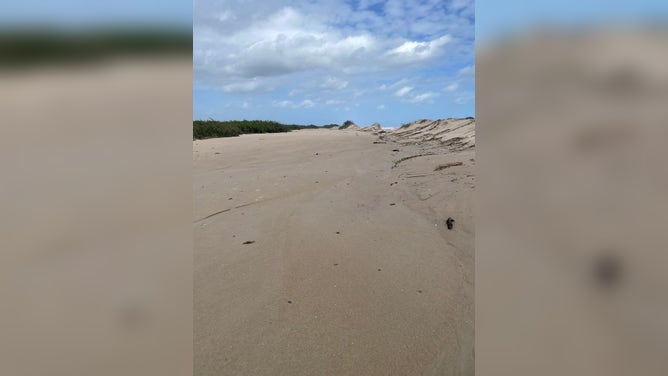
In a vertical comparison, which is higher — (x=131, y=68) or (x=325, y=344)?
(x=131, y=68)

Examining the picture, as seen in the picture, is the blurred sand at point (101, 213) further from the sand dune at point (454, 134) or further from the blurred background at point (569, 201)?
the sand dune at point (454, 134)

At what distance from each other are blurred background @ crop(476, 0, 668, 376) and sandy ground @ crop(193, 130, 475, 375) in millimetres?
471

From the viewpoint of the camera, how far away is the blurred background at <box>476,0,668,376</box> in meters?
0.74

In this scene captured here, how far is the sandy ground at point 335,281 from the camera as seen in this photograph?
123 centimetres

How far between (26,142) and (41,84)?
4.9 inches

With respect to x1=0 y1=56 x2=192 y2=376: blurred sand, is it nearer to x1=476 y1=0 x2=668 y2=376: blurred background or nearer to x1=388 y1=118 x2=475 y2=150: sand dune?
x1=476 y1=0 x2=668 y2=376: blurred background

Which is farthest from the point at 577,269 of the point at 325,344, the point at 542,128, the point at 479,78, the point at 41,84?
A: the point at 41,84

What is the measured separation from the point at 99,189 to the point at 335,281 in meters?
1.08

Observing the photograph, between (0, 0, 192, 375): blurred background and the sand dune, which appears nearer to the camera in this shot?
(0, 0, 192, 375): blurred background

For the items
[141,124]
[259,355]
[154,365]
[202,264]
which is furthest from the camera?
[202,264]

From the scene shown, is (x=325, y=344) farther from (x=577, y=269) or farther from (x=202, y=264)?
(x=202, y=264)

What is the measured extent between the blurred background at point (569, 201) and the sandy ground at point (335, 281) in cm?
47

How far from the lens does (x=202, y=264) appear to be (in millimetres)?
1896

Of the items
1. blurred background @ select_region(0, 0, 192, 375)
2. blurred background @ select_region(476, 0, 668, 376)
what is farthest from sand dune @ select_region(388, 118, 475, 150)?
blurred background @ select_region(0, 0, 192, 375)
